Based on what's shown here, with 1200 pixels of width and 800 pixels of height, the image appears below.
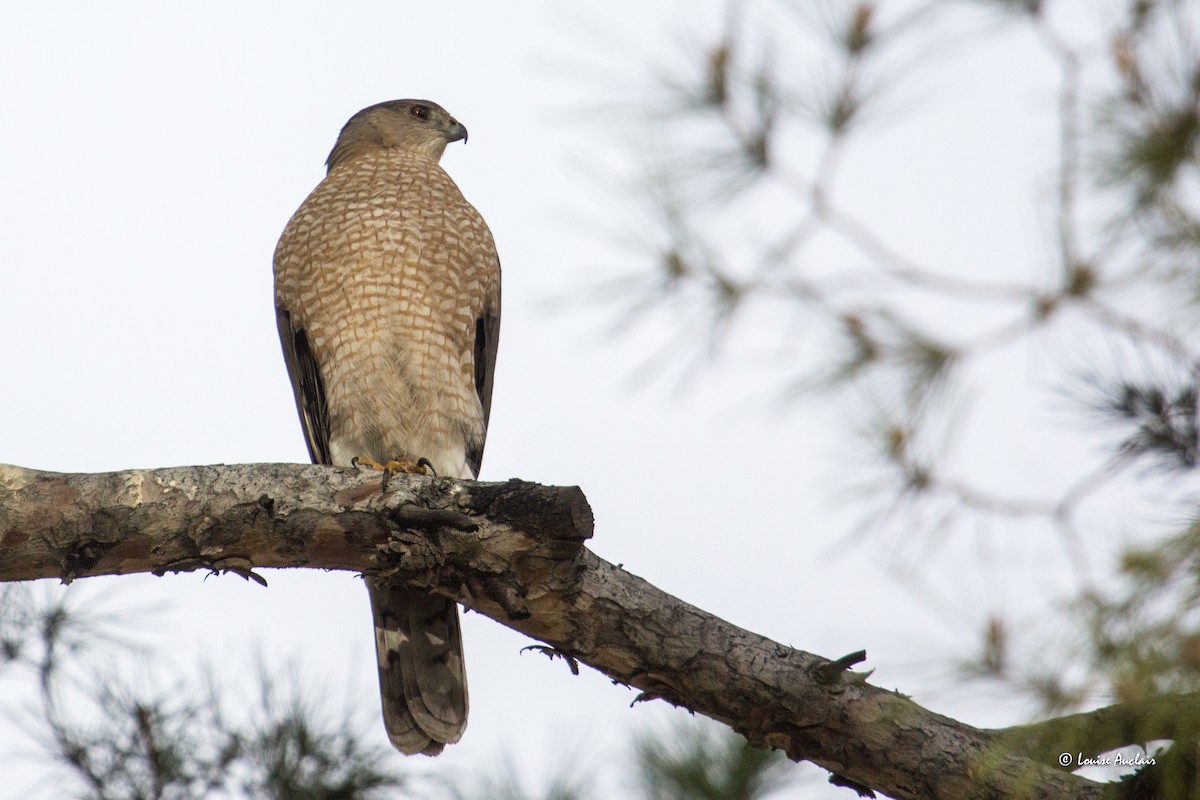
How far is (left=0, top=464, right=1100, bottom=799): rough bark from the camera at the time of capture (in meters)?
3.46

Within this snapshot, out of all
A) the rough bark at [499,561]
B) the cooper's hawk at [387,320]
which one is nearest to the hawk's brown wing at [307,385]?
the cooper's hawk at [387,320]

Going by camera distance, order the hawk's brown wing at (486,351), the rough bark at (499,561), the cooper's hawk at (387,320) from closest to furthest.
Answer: the rough bark at (499,561), the cooper's hawk at (387,320), the hawk's brown wing at (486,351)

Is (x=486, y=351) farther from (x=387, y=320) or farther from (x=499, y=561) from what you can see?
(x=499, y=561)

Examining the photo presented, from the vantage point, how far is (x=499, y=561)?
3533mm

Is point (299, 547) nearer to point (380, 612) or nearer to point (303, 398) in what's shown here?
point (380, 612)

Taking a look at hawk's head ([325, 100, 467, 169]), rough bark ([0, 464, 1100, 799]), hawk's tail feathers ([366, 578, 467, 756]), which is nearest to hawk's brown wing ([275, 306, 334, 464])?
hawk's tail feathers ([366, 578, 467, 756])

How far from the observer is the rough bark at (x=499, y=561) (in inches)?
136

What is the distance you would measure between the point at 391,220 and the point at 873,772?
3180 mm

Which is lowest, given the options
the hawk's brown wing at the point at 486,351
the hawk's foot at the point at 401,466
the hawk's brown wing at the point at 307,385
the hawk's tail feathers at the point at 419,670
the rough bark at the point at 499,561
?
the rough bark at the point at 499,561

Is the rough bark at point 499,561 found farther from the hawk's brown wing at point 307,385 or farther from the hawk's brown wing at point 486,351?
the hawk's brown wing at point 486,351

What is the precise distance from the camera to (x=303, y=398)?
5766 mm

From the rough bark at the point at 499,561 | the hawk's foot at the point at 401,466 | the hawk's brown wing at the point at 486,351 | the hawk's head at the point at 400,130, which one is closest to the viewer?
the rough bark at the point at 499,561

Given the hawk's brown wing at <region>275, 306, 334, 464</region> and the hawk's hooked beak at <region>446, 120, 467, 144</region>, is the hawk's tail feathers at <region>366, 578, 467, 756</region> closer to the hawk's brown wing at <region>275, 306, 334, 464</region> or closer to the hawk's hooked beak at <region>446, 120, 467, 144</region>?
the hawk's brown wing at <region>275, 306, 334, 464</region>

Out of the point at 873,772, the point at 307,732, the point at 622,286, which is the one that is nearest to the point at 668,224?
the point at 622,286
